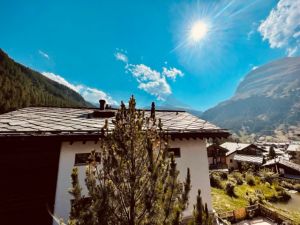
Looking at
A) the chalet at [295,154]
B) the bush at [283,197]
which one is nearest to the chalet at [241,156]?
the chalet at [295,154]

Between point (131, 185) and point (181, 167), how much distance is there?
6056mm

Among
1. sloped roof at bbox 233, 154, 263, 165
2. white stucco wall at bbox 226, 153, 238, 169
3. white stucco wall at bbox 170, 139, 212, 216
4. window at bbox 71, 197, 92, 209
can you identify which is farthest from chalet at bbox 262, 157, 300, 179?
window at bbox 71, 197, 92, 209

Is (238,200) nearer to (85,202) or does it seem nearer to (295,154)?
(85,202)

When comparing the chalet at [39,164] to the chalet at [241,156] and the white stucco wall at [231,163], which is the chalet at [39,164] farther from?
the chalet at [241,156]

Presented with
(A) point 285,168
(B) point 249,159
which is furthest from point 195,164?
(B) point 249,159

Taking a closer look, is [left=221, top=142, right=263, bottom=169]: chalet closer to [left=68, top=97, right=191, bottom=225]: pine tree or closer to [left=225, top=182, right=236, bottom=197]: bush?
[left=225, top=182, right=236, bottom=197]: bush

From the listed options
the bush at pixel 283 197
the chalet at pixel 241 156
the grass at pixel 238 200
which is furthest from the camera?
the chalet at pixel 241 156

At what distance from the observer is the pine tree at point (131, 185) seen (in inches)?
158

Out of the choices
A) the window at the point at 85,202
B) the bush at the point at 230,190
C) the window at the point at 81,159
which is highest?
the window at the point at 81,159

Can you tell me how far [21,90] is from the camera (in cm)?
7262

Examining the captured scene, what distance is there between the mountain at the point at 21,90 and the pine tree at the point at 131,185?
29.5 m

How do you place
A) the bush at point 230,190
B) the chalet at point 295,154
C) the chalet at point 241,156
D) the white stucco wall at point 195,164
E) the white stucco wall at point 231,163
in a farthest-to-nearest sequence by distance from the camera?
the chalet at point 295,154 → the white stucco wall at point 231,163 → the chalet at point 241,156 → the bush at point 230,190 → the white stucco wall at point 195,164

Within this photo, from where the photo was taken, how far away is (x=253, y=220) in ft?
59.1

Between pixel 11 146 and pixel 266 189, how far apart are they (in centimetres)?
3469
